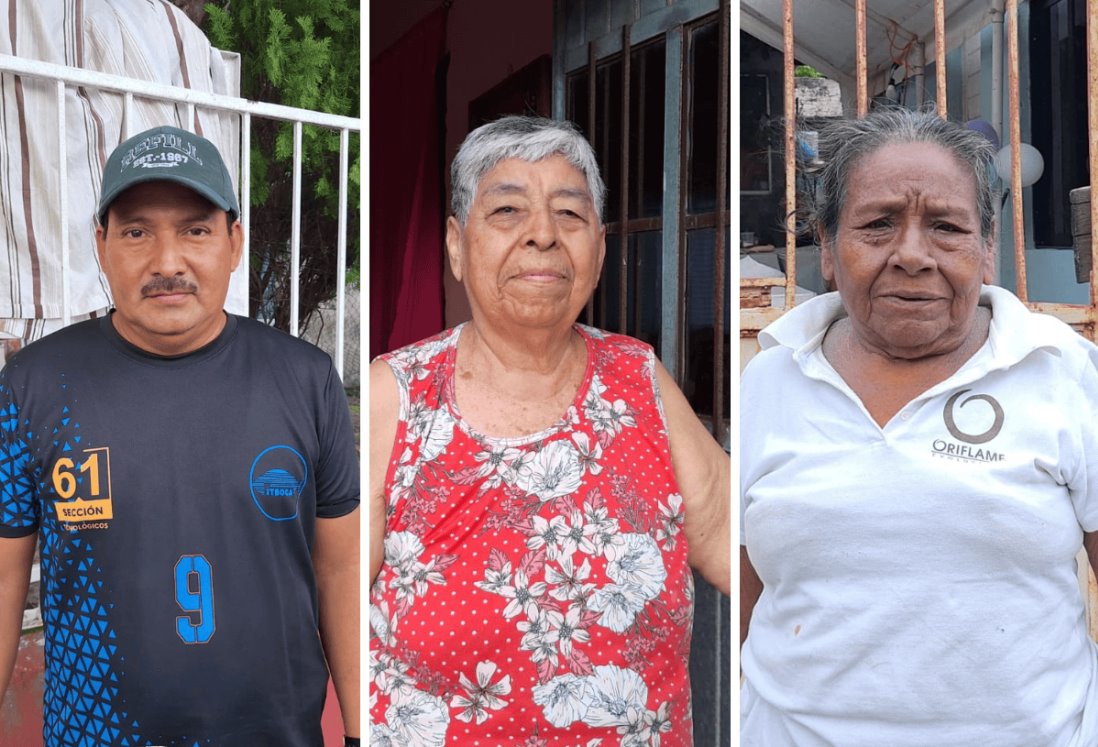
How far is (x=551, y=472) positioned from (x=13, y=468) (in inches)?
38.1

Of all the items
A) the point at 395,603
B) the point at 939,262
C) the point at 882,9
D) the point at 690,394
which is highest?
the point at 882,9

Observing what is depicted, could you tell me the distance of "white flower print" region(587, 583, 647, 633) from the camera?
1.56 metres

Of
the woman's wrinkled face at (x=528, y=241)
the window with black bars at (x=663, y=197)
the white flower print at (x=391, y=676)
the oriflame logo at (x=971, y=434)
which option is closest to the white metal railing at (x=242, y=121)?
the woman's wrinkled face at (x=528, y=241)

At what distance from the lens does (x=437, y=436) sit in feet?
5.11

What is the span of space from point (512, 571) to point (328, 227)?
93 centimetres

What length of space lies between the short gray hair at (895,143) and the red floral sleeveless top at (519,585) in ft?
1.90

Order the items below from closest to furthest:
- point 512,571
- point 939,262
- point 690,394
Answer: point 939,262 → point 512,571 → point 690,394

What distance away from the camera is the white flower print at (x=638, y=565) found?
1.56 m

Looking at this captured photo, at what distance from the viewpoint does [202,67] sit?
1.77 metres

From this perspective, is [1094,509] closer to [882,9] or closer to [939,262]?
[939,262]

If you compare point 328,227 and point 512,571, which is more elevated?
point 328,227

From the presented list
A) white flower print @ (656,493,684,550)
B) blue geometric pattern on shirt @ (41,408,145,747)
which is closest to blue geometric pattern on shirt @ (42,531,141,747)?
blue geometric pattern on shirt @ (41,408,145,747)

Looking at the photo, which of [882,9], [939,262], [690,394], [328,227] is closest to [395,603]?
[690,394]

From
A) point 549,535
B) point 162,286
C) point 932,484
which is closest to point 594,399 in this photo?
point 549,535
